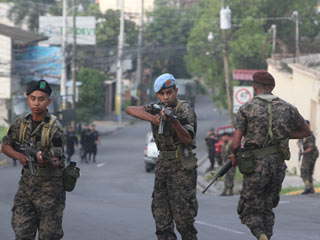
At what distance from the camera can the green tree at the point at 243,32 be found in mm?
48469

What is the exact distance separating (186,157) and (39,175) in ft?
4.59

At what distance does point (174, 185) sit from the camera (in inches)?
284

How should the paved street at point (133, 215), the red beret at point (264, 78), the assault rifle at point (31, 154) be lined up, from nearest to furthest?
the assault rifle at point (31, 154) → the red beret at point (264, 78) → the paved street at point (133, 215)

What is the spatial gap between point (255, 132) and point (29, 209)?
7.60 ft

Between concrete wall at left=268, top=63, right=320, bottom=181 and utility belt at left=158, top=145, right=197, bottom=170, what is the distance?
48.9 ft

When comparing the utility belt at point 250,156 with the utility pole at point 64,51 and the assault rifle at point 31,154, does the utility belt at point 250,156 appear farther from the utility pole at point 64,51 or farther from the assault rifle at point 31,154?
the utility pole at point 64,51

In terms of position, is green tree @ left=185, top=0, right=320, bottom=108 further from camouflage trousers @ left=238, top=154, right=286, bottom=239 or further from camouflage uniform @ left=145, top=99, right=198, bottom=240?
camouflage uniform @ left=145, top=99, right=198, bottom=240

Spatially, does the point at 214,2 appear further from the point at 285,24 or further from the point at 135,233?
the point at 135,233

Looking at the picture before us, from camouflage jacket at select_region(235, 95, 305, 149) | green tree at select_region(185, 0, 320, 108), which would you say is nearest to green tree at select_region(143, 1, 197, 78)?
green tree at select_region(185, 0, 320, 108)

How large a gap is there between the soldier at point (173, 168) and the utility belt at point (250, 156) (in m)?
0.50

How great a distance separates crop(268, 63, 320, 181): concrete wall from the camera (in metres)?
22.2

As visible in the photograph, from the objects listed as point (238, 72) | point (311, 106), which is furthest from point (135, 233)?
point (238, 72)

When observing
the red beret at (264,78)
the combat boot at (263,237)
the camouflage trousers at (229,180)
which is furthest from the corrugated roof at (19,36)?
the combat boot at (263,237)

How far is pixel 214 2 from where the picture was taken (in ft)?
168
